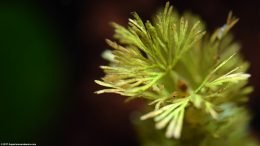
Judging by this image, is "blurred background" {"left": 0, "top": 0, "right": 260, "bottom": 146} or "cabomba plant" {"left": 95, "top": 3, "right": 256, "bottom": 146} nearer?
"cabomba plant" {"left": 95, "top": 3, "right": 256, "bottom": 146}

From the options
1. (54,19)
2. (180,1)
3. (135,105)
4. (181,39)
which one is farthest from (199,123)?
(54,19)

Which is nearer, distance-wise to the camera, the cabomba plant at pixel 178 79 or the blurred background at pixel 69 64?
the cabomba plant at pixel 178 79

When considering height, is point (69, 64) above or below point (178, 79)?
above

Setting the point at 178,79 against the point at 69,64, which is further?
the point at 69,64

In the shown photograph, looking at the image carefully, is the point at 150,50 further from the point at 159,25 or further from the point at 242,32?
the point at 242,32
